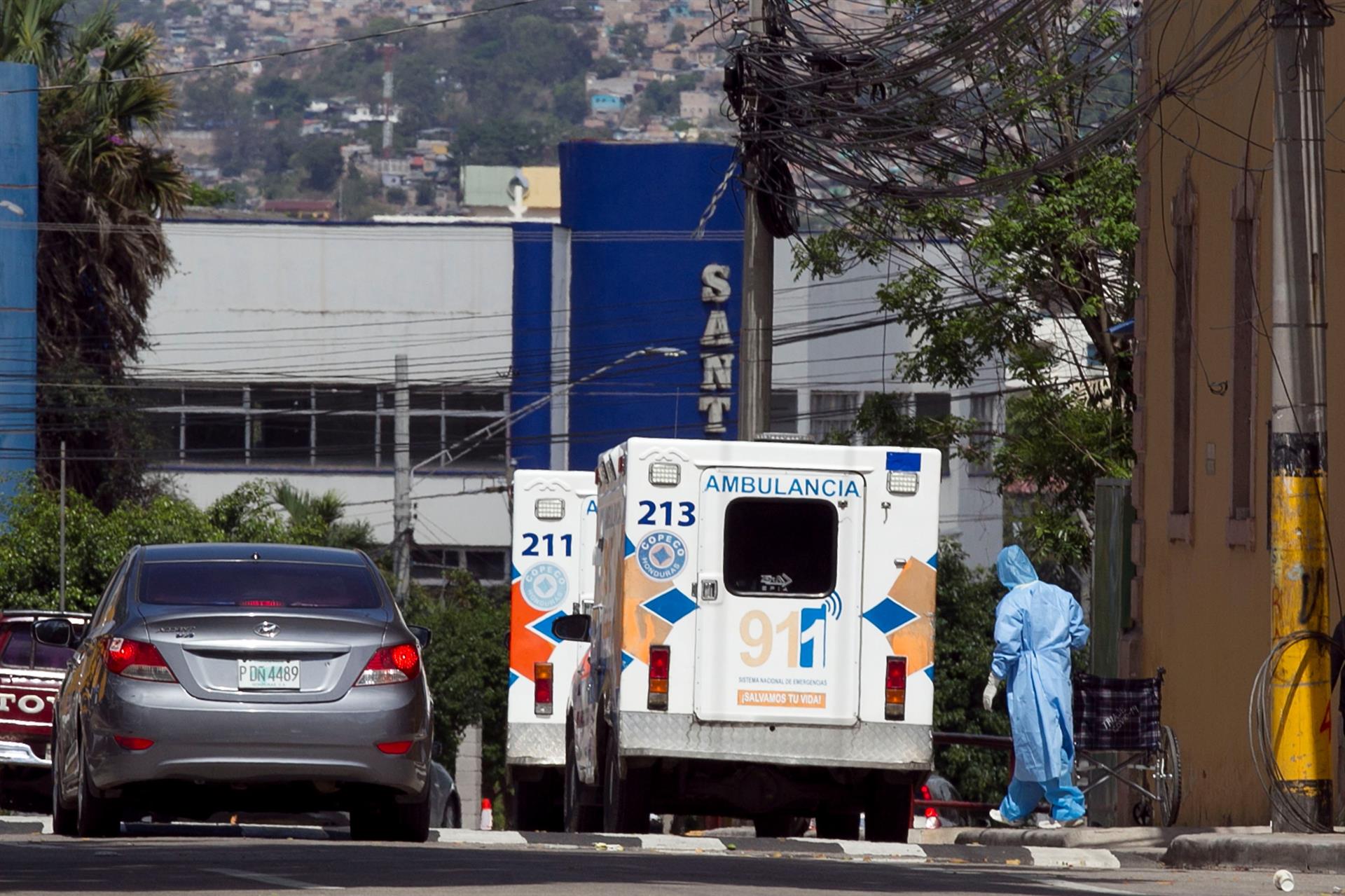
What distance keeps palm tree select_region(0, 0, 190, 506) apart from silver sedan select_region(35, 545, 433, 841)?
24.3 metres

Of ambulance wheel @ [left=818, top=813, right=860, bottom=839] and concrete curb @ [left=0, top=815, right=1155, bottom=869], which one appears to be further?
ambulance wheel @ [left=818, top=813, right=860, bottom=839]

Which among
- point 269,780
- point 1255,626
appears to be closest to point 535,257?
point 1255,626

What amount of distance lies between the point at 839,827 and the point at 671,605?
249 cm

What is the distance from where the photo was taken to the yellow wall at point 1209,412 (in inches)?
589

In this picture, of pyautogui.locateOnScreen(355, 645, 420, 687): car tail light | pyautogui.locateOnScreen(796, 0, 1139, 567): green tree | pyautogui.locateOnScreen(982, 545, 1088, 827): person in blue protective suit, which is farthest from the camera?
pyautogui.locateOnScreen(796, 0, 1139, 567): green tree

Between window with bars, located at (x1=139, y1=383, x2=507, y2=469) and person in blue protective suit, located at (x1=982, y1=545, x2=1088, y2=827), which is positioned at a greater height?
window with bars, located at (x1=139, y1=383, x2=507, y2=469)

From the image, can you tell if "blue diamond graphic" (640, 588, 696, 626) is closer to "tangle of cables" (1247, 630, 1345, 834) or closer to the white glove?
the white glove

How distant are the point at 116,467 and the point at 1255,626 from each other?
27552mm

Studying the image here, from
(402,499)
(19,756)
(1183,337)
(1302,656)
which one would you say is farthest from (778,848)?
(402,499)

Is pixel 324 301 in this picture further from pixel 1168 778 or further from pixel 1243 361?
pixel 1168 778

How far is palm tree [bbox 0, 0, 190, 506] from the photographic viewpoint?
3584 cm

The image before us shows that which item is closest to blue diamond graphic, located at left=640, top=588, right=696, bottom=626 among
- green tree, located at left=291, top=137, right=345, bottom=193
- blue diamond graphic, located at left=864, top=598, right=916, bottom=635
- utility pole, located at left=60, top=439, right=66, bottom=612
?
blue diamond graphic, located at left=864, top=598, right=916, bottom=635

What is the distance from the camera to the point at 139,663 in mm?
11305

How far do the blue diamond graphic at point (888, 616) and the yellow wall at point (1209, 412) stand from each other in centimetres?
214
